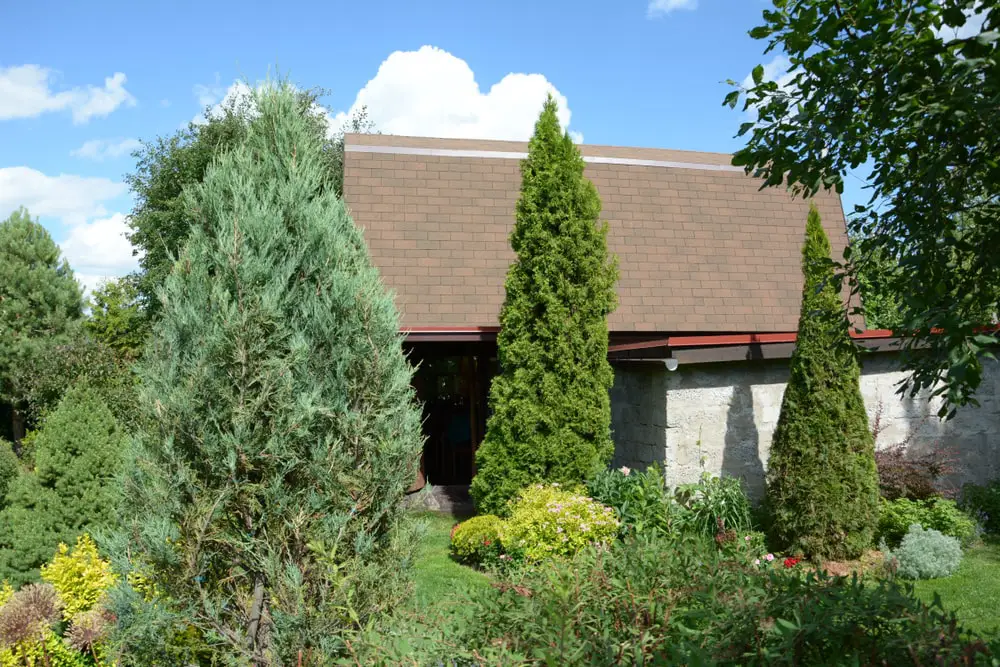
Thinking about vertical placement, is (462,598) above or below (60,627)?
above

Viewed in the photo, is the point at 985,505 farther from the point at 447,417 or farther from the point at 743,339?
the point at 447,417

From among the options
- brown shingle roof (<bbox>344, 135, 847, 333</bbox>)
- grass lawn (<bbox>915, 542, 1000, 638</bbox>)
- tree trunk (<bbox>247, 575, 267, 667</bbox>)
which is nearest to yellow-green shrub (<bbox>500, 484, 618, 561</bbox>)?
grass lawn (<bbox>915, 542, 1000, 638</bbox>)

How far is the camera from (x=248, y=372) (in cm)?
399

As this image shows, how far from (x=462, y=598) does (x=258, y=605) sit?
139 cm

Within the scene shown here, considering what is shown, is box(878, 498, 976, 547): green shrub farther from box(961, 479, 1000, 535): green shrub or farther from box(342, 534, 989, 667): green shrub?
box(342, 534, 989, 667): green shrub

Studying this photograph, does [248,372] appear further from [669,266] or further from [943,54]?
[669,266]

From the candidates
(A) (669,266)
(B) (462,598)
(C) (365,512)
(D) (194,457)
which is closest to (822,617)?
(B) (462,598)

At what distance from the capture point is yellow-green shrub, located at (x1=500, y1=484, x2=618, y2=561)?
7.82 metres

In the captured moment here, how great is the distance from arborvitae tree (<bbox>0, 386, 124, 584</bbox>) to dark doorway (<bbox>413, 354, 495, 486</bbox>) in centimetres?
723

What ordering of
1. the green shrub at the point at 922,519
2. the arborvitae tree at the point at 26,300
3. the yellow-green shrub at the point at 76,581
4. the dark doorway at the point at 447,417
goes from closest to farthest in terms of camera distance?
the yellow-green shrub at the point at 76,581
the green shrub at the point at 922,519
the dark doorway at the point at 447,417
the arborvitae tree at the point at 26,300

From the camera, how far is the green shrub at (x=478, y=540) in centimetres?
854

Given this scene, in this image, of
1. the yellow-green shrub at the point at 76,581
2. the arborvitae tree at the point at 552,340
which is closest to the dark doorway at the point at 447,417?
the arborvitae tree at the point at 552,340

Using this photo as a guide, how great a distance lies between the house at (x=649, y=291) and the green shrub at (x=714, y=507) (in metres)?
0.58

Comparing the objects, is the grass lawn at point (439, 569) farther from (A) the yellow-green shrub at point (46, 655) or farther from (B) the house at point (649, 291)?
(B) the house at point (649, 291)
